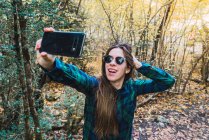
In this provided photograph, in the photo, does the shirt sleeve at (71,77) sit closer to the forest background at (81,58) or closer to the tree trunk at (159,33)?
the forest background at (81,58)

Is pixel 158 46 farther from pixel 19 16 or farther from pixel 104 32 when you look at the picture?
pixel 19 16

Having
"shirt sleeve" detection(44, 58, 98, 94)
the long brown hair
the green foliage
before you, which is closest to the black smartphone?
"shirt sleeve" detection(44, 58, 98, 94)

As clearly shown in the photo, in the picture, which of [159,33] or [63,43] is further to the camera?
[159,33]

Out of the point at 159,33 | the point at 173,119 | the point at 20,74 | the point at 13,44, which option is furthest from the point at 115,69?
the point at 159,33

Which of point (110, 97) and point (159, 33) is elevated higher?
point (159, 33)

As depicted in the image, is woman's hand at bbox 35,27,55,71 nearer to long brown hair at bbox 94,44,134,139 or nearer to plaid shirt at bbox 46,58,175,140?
plaid shirt at bbox 46,58,175,140

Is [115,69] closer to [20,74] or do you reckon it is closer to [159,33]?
[20,74]

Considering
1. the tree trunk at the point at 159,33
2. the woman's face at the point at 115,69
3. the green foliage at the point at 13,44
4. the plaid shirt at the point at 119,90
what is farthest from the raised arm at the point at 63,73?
the tree trunk at the point at 159,33

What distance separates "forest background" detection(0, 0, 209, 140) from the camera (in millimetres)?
4496

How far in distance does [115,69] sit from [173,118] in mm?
6989

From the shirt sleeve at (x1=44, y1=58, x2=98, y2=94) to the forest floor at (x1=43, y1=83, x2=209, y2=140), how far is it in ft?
15.0

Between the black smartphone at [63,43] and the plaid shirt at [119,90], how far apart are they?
202 mm

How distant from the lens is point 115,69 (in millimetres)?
2555

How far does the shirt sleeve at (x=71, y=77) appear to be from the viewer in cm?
207
